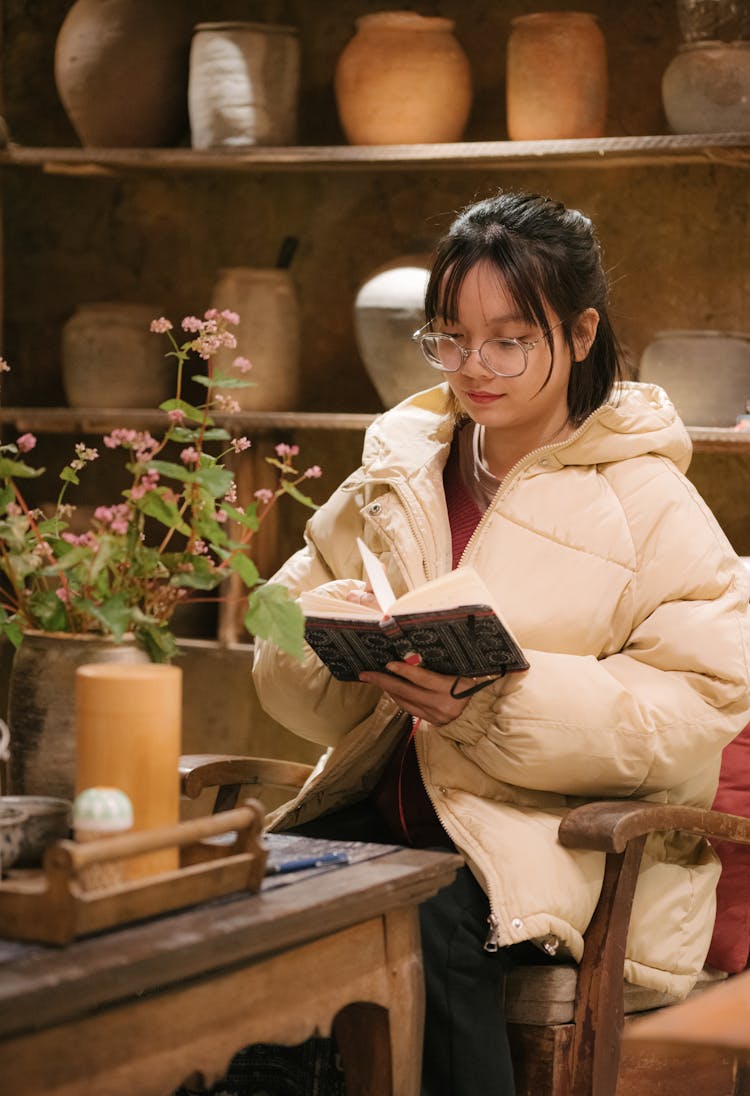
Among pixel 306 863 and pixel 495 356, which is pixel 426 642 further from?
pixel 495 356

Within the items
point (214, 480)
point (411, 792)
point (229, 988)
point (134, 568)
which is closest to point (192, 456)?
point (214, 480)

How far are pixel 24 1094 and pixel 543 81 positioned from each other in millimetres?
2383

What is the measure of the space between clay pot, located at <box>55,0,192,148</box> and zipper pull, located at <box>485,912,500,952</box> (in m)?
2.20

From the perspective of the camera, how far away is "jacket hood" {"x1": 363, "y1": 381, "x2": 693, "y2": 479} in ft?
7.45

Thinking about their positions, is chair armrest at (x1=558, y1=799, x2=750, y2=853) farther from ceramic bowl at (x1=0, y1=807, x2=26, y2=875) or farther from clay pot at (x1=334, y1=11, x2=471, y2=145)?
clay pot at (x1=334, y1=11, x2=471, y2=145)

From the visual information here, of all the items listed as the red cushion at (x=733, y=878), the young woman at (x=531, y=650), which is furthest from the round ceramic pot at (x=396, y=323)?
the red cushion at (x=733, y=878)

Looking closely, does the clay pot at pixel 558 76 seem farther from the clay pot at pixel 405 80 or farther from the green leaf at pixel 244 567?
the green leaf at pixel 244 567

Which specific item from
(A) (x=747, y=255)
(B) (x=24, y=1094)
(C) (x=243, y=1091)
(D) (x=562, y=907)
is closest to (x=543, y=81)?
(A) (x=747, y=255)

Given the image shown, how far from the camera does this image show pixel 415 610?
183 cm

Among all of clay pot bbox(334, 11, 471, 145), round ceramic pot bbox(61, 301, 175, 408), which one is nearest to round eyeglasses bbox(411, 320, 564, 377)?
clay pot bbox(334, 11, 471, 145)

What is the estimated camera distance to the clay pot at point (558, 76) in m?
3.14

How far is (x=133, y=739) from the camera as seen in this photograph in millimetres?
1531

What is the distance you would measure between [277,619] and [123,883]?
32 centimetres

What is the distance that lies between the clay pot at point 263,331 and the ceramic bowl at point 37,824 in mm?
1989
